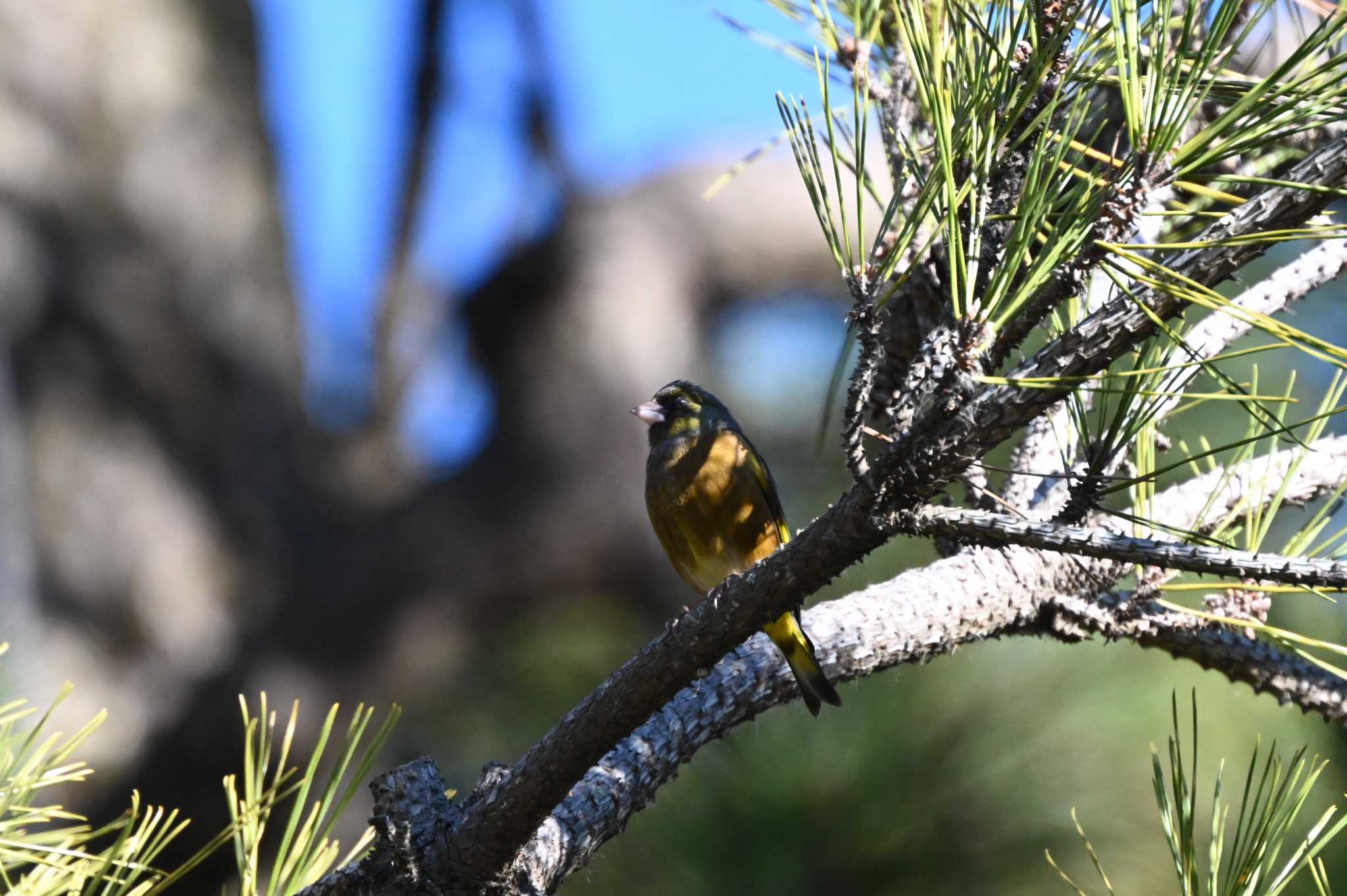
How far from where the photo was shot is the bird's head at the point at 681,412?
3.04m

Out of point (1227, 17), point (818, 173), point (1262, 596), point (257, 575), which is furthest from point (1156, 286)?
point (257, 575)

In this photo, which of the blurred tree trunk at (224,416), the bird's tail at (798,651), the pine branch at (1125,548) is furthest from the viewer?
the blurred tree trunk at (224,416)

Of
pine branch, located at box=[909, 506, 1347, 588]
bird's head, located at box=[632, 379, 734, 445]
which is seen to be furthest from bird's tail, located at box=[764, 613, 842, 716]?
bird's head, located at box=[632, 379, 734, 445]

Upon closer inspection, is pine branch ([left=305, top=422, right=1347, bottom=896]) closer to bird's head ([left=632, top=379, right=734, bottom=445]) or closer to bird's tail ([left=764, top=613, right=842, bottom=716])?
bird's tail ([left=764, top=613, right=842, bottom=716])

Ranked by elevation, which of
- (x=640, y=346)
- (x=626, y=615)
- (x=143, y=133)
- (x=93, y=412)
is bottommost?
(x=626, y=615)

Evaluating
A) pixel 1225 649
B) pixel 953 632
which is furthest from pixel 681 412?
pixel 1225 649

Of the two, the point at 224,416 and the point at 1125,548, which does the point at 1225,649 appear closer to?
the point at 1125,548

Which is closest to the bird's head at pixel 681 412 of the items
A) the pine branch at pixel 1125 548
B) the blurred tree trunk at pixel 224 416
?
the blurred tree trunk at pixel 224 416

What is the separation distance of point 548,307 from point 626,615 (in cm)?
128

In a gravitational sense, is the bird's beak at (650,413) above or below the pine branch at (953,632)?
above

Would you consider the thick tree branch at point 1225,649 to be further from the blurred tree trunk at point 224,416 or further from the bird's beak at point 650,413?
the blurred tree trunk at point 224,416

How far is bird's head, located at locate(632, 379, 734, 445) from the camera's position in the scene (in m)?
3.04

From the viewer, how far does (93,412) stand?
4324mm

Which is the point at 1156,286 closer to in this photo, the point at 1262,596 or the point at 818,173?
the point at 818,173
